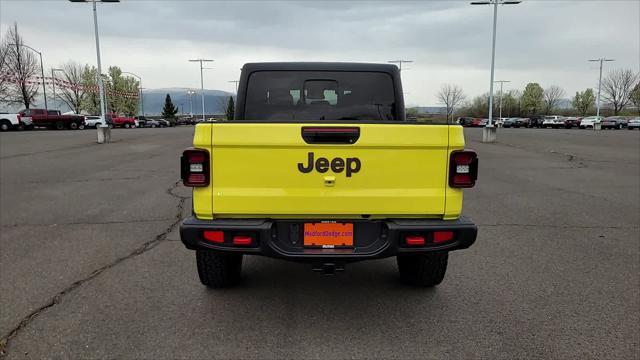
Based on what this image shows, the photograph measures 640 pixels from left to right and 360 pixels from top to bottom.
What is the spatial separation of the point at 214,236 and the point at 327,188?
86cm

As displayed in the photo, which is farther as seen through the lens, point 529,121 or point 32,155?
point 529,121

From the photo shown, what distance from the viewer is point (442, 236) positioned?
3.24 meters

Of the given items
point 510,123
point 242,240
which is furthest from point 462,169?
point 510,123

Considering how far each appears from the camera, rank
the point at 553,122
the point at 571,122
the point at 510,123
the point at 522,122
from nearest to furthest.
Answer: the point at 571,122 < the point at 553,122 < the point at 510,123 < the point at 522,122

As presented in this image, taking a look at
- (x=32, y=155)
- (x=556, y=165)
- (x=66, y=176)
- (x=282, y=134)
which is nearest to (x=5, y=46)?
(x=32, y=155)

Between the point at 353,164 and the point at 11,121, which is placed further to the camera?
the point at 11,121

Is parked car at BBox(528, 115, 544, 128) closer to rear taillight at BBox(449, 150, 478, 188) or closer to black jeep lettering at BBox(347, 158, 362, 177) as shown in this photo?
rear taillight at BBox(449, 150, 478, 188)

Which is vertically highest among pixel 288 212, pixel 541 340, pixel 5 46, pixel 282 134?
pixel 5 46

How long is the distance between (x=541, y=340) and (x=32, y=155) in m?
17.6

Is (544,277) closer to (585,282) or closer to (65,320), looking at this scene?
(585,282)

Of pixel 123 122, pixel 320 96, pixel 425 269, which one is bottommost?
pixel 425 269

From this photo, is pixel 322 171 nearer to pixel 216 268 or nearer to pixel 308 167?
pixel 308 167

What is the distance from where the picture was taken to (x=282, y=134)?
3.10 metres

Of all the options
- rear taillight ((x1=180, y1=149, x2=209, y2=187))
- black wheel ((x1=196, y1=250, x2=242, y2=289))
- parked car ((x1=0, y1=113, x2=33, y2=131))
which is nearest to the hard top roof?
rear taillight ((x1=180, y1=149, x2=209, y2=187))
